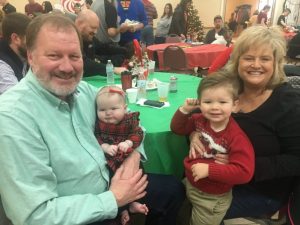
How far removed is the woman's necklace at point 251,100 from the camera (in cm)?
163

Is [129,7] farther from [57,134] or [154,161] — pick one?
[57,134]

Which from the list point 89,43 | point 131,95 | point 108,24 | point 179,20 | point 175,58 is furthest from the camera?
point 179,20

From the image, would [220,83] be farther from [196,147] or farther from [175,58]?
[175,58]

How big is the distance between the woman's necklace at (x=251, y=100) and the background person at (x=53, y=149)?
737 mm

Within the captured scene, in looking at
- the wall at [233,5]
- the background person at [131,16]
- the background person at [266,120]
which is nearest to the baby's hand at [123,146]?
the background person at [266,120]

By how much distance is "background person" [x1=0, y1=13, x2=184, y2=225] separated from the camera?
3.49 ft

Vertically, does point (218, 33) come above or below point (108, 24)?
below

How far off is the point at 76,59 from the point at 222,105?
2.55 ft

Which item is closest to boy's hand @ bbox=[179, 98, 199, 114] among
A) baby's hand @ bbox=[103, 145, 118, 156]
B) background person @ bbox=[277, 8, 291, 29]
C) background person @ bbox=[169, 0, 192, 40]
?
baby's hand @ bbox=[103, 145, 118, 156]

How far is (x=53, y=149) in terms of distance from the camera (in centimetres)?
118

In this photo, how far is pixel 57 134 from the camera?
48.2 inches

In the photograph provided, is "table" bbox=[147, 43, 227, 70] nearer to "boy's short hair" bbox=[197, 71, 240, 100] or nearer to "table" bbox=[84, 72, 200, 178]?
"table" bbox=[84, 72, 200, 178]

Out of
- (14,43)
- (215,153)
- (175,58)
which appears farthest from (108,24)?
(215,153)

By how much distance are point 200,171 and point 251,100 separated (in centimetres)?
54
